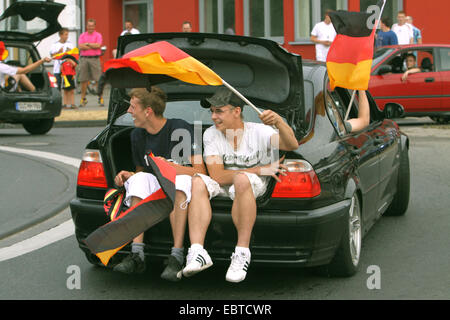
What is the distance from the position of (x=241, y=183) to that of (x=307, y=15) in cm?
2181

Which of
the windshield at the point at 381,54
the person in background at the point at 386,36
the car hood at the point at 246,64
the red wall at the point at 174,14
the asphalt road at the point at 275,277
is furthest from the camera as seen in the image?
the red wall at the point at 174,14

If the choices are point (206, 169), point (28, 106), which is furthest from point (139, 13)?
point (206, 169)

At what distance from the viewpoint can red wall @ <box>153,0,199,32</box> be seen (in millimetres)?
27234

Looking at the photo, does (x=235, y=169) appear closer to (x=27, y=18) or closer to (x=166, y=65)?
(x=166, y=65)

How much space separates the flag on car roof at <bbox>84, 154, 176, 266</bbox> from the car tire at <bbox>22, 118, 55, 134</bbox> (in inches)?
447

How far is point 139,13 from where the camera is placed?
29109mm

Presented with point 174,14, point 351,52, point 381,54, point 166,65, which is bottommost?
point 166,65

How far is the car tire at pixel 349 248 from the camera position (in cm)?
543

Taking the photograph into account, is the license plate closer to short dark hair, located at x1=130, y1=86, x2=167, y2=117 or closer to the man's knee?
short dark hair, located at x1=130, y1=86, x2=167, y2=117

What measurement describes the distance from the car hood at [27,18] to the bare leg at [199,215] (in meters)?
10.6

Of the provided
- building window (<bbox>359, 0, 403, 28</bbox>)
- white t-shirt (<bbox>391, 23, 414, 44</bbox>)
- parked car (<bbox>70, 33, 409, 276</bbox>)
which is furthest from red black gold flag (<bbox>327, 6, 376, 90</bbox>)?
building window (<bbox>359, 0, 403, 28</bbox>)

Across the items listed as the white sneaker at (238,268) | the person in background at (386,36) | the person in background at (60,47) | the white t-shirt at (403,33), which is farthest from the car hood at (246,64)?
the person in background at (60,47)

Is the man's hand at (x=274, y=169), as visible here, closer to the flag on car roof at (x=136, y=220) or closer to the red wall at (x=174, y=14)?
the flag on car roof at (x=136, y=220)

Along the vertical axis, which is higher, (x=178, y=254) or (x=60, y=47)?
(x=60, y=47)
